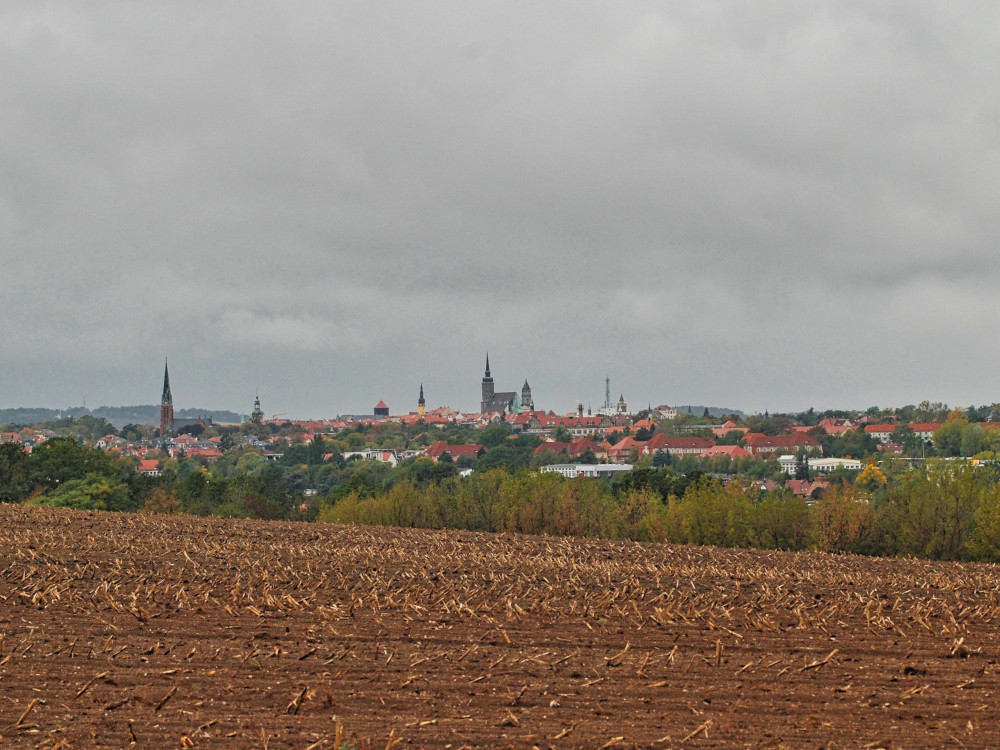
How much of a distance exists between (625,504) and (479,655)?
5003cm

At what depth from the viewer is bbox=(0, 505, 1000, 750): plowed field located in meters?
12.5

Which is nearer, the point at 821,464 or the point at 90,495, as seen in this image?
the point at 90,495

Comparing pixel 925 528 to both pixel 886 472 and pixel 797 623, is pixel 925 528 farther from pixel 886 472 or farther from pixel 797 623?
pixel 886 472

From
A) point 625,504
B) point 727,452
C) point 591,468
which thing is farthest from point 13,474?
point 727,452

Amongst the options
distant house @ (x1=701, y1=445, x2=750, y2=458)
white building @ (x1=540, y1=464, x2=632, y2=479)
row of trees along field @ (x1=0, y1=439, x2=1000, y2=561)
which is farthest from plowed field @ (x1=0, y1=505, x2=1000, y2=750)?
white building @ (x1=540, y1=464, x2=632, y2=479)

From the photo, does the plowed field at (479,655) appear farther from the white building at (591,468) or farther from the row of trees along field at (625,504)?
the white building at (591,468)

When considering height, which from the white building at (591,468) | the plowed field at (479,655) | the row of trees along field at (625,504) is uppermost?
the plowed field at (479,655)

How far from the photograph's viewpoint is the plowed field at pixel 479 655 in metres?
12.5

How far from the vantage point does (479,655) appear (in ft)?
51.5

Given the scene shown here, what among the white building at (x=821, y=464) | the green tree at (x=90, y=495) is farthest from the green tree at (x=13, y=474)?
the white building at (x=821, y=464)

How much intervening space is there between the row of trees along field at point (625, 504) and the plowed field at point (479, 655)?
26161mm

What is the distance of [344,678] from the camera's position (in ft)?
47.4

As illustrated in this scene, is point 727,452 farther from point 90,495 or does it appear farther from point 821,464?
point 90,495

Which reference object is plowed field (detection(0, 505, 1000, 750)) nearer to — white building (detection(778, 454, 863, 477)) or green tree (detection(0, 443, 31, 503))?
green tree (detection(0, 443, 31, 503))
